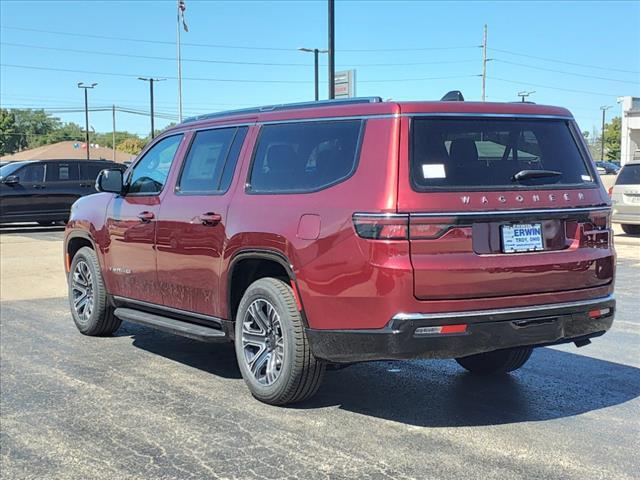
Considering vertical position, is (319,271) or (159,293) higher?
(319,271)

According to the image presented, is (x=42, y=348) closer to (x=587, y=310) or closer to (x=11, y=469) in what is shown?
(x=11, y=469)

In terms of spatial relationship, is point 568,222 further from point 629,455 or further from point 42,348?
point 42,348

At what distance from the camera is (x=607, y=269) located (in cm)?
454

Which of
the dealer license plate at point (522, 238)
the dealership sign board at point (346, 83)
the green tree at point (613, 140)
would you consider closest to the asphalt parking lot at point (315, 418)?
the dealer license plate at point (522, 238)

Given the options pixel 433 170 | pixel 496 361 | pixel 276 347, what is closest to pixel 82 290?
pixel 276 347

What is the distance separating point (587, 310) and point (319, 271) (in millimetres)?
1674

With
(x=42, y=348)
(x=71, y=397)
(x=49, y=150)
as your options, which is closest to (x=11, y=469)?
(x=71, y=397)

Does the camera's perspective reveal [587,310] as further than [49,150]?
No

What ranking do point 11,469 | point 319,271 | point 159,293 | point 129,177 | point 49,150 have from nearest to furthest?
point 11,469 → point 319,271 → point 159,293 → point 129,177 → point 49,150

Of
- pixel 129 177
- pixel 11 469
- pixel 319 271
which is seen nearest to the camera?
pixel 11 469

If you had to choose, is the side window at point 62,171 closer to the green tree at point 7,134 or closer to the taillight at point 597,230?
the taillight at point 597,230

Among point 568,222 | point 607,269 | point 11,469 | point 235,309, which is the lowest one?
point 11,469

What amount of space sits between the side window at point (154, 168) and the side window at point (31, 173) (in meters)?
13.9

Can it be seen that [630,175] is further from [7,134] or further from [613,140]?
[7,134]
